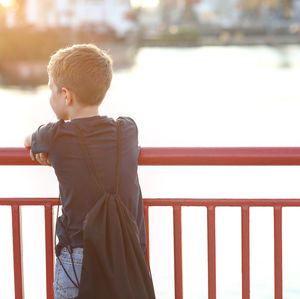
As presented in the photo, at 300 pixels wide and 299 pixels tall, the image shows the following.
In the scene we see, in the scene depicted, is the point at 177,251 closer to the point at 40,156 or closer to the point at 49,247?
the point at 49,247

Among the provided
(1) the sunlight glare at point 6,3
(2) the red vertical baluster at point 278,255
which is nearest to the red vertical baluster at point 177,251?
(2) the red vertical baluster at point 278,255

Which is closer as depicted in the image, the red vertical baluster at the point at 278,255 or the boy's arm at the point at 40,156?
the boy's arm at the point at 40,156

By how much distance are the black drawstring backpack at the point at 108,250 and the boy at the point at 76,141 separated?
0.02m

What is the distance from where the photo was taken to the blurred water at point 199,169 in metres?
6.77

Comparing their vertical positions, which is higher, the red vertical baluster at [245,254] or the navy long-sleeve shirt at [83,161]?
the navy long-sleeve shirt at [83,161]

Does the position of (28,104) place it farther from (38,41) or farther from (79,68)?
(79,68)

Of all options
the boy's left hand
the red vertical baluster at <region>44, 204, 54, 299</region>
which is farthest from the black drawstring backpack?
the red vertical baluster at <region>44, 204, 54, 299</region>

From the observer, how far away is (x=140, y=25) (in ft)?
269

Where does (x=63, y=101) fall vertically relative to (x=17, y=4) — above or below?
below

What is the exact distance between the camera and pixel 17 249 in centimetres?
234

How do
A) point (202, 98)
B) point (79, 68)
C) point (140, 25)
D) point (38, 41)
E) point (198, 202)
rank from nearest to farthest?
point (79, 68), point (198, 202), point (202, 98), point (38, 41), point (140, 25)

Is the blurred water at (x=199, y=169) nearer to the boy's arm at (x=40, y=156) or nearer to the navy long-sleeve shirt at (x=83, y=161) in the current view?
the boy's arm at (x=40, y=156)

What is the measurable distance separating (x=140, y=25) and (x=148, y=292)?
81.4 meters

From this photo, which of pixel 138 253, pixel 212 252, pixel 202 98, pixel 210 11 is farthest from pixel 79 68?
pixel 210 11
